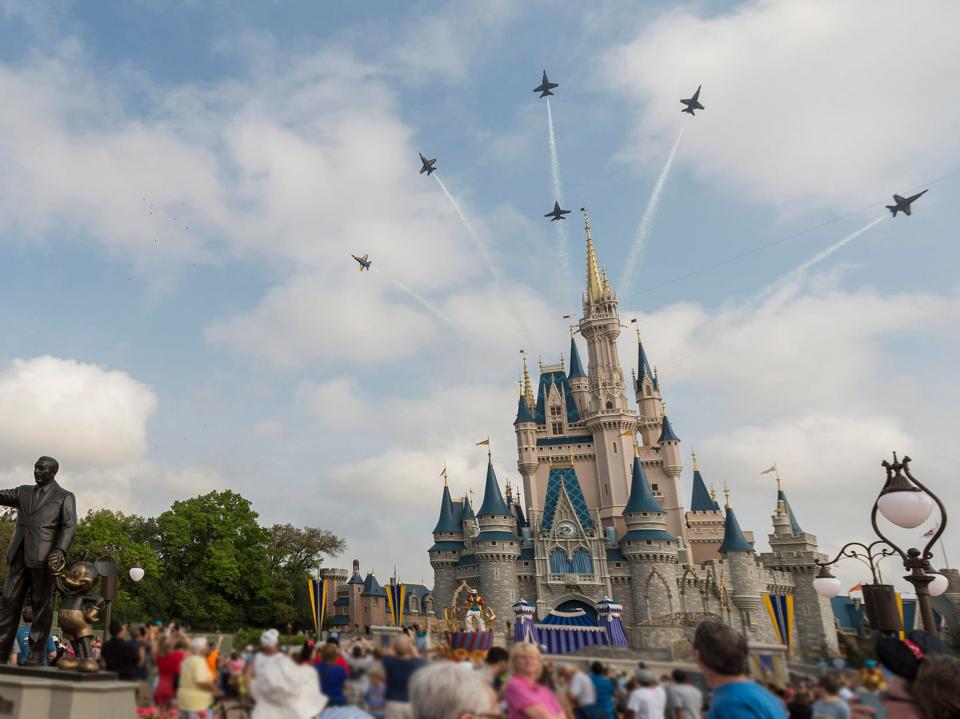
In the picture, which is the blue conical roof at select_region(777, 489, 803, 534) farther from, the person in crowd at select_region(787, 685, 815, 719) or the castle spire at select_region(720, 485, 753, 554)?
the person in crowd at select_region(787, 685, 815, 719)

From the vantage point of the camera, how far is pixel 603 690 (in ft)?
27.2

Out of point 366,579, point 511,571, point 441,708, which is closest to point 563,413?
point 511,571

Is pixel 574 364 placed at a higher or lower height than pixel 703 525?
higher

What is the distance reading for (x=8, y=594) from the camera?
10.0 metres

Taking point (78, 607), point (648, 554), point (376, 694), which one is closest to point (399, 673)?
point (376, 694)

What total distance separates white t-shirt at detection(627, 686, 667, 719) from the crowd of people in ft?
0.04

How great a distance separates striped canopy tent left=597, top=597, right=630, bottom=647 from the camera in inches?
1518

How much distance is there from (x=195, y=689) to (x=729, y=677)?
716 cm

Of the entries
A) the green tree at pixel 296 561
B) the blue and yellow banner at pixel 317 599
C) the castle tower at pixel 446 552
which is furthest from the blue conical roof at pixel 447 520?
the blue and yellow banner at pixel 317 599

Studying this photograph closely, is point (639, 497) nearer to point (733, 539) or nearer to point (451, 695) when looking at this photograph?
point (733, 539)

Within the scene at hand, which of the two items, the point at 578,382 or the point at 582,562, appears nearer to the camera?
the point at 582,562

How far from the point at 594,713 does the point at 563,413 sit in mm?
64216

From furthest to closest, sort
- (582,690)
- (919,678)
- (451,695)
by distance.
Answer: (582,690) < (919,678) < (451,695)

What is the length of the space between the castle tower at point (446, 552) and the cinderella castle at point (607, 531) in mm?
94
